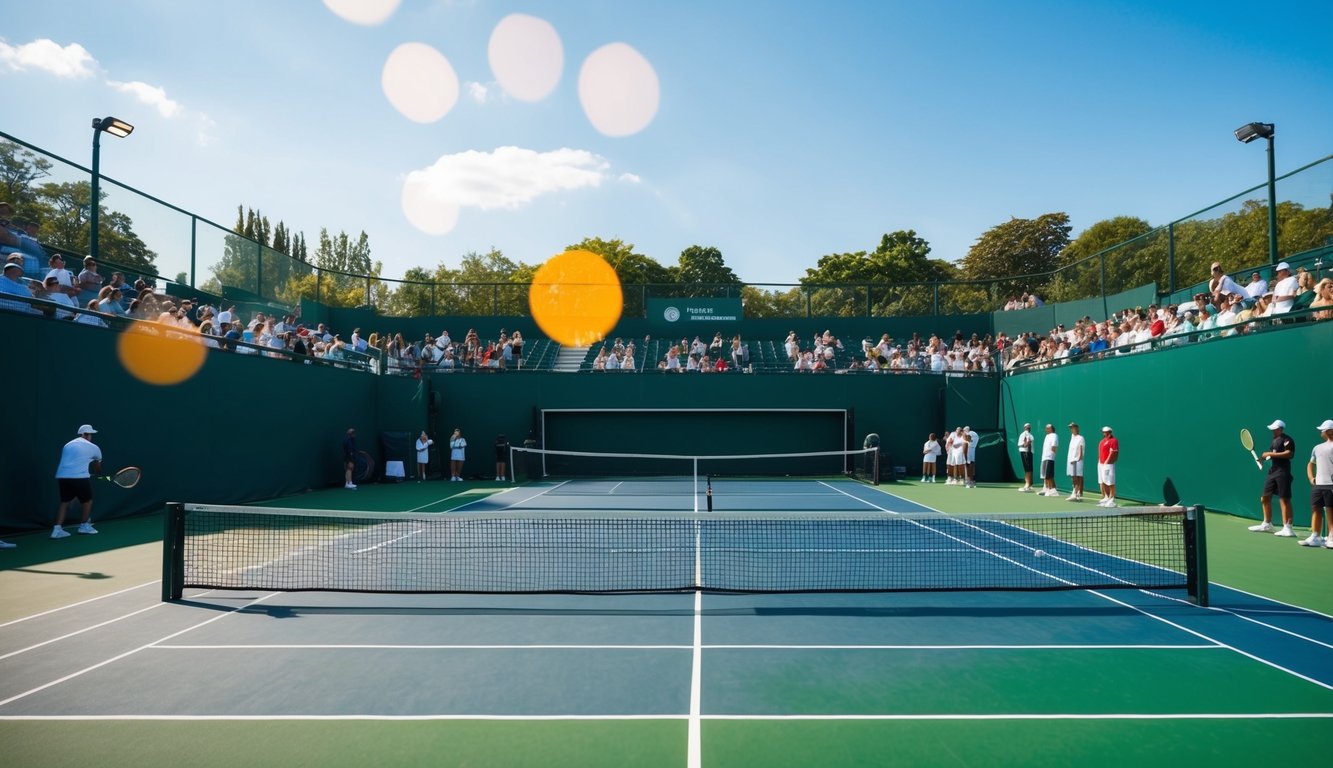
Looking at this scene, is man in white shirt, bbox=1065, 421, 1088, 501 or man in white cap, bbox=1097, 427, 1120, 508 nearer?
man in white cap, bbox=1097, 427, 1120, 508

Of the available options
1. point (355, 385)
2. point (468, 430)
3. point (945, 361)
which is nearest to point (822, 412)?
point (945, 361)

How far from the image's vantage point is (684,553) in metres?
10.8

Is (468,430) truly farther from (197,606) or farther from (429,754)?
(429,754)

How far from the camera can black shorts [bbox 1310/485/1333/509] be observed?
11.2 m

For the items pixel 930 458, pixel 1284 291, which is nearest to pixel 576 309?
pixel 930 458

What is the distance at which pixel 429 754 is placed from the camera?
436cm

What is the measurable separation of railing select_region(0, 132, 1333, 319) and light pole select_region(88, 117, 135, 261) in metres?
0.77

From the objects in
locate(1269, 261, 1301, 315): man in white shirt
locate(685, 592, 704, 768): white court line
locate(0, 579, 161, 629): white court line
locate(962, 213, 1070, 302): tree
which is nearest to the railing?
locate(1269, 261, 1301, 315): man in white shirt

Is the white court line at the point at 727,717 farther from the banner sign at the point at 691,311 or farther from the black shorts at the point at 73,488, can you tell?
the banner sign at the point at 691,311

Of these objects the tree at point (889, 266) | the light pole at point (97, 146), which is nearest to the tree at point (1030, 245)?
the tree at point (889, 266)

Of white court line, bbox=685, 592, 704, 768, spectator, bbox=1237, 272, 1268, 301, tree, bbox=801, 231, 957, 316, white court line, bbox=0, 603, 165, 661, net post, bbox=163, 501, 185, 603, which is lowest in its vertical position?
white court line, bbox=685, 592, 704, 768

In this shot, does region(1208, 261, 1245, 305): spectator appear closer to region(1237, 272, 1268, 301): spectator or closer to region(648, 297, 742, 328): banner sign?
region(1237, 272, 1268, 301): spectator

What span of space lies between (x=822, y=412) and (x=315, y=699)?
78.5ft

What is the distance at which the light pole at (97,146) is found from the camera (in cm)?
1825
